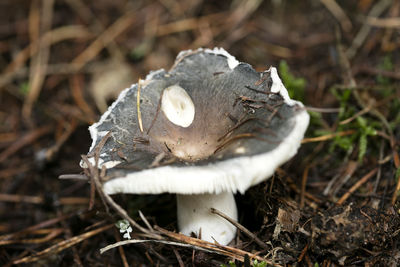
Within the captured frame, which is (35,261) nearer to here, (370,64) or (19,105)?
(19,105)

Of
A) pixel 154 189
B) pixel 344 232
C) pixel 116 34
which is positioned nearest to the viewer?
pixel 154 189

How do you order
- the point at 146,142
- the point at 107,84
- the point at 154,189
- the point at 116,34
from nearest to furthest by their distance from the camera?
the point at 154,189
the point at 146,142
the point at 107,84
the point at 116,34

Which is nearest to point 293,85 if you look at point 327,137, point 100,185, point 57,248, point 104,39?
point 327,137

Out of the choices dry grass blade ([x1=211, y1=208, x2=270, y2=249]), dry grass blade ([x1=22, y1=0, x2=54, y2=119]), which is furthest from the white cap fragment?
dry grass blade ([x1=22, y1=0, x2=54, y2=119])

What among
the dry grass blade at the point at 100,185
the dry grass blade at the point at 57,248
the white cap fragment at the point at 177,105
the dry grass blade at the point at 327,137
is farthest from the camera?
the dry grass blade at the point at 327,137

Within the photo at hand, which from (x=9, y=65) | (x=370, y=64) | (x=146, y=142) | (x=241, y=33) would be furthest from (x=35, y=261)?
(x=370, y=64)

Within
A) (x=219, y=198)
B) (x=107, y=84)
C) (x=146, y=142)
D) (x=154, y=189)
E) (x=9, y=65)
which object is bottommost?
(x=219, y=198)

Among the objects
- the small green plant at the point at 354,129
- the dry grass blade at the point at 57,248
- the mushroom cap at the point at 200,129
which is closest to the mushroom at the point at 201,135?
the mushroom cap at the point at 200,129

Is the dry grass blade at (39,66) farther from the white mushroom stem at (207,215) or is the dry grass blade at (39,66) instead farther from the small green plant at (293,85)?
the small green plant at (293,85)
